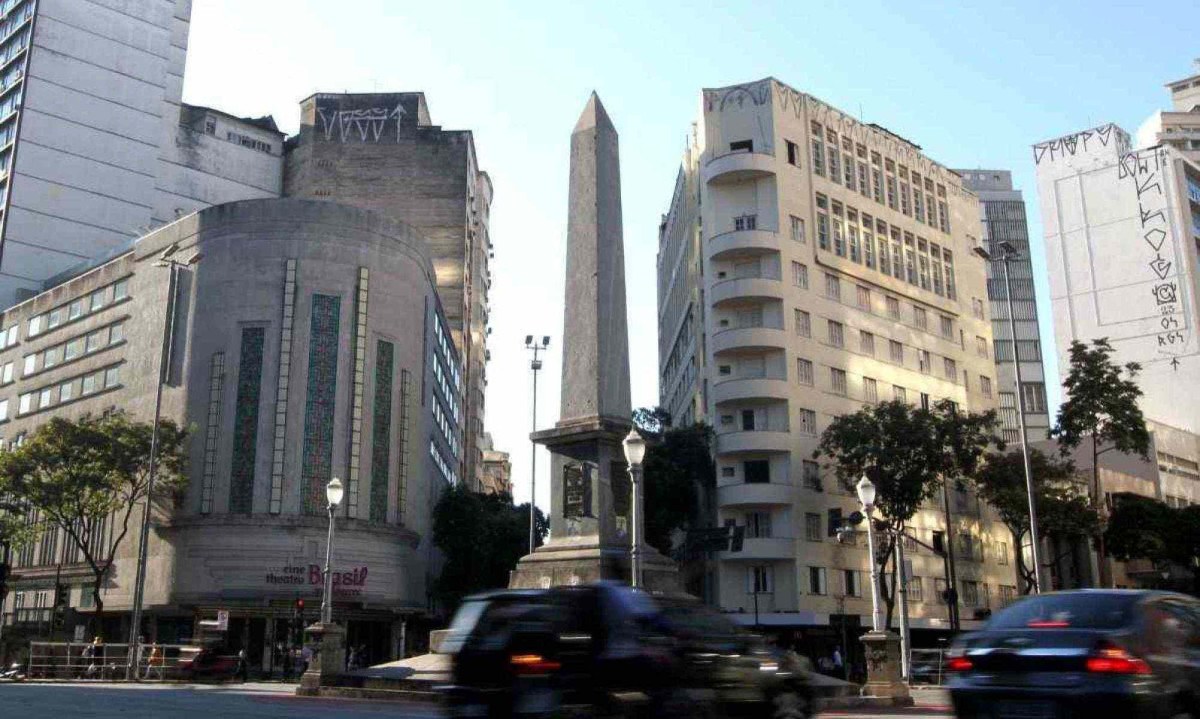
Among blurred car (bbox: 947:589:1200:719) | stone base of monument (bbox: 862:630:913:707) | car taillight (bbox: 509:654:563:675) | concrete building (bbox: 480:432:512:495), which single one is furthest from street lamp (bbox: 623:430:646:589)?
concrete building (bbox: 480:432:512:495)

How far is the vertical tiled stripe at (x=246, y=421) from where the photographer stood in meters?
49.8

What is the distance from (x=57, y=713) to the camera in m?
14.5

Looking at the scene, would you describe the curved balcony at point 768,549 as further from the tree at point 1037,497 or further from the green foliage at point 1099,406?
the green foliage at point 1099,406

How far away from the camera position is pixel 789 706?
10.6 metres

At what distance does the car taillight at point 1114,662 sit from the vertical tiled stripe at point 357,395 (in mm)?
45927

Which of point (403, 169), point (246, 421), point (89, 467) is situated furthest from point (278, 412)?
point (403, 169)

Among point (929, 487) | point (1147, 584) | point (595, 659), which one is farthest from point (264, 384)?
point (1147, 584)

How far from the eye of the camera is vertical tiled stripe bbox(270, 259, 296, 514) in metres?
49.8

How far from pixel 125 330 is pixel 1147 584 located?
63.9 m

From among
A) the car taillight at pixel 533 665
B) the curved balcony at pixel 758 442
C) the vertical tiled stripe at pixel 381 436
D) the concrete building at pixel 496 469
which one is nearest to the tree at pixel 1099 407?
the curved balcony at pixel 758 442

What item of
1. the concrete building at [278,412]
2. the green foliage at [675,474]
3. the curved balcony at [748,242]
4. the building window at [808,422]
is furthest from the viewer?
the curved balcony at [748,242]

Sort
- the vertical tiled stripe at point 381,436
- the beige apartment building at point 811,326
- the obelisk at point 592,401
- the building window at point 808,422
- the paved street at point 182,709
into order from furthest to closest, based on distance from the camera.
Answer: the building window at point 808,422 < the beige apartment building at point 811,326 < the vertical tiled stripe at point 381,436 < the obelisk at point 592,401 < the paved street at point 182,709

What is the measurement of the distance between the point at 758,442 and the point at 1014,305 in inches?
2141

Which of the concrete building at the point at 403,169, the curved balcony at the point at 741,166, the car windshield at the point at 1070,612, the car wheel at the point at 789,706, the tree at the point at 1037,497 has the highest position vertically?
the concrete building at the point at 403,169
